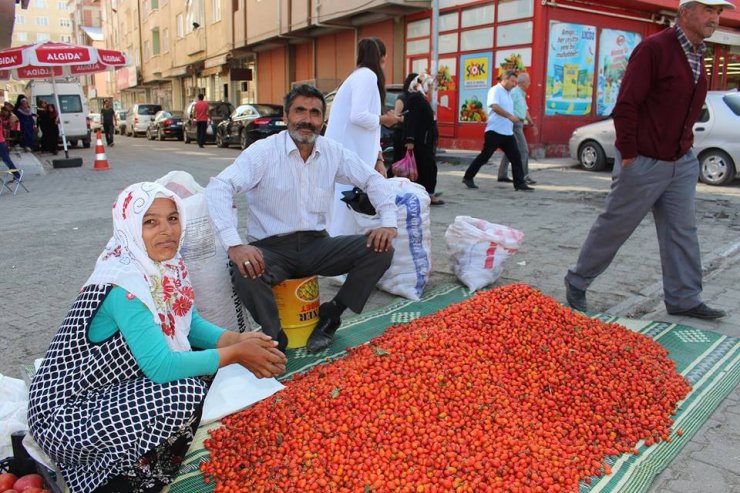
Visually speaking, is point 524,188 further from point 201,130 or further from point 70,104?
point 70,104

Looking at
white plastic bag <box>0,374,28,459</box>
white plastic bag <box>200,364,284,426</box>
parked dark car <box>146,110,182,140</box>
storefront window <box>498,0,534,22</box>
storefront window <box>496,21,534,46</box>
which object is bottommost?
white plastic bag <box>0,374,28,459</box>

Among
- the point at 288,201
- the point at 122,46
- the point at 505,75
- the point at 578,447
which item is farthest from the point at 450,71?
the point at 122,46

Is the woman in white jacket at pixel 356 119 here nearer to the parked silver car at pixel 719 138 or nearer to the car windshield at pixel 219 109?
the parked silver car at pixel 719 138

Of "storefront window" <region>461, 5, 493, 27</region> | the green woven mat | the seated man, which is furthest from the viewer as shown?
"storefront window" <region>461, 5, 493, 27</region>

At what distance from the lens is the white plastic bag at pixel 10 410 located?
252 centimetres

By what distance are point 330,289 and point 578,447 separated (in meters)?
2.89

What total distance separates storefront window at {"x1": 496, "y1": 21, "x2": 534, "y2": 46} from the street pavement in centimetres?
489

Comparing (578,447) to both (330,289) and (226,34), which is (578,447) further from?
(226,34)

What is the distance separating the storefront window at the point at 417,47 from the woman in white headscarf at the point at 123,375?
17.7m

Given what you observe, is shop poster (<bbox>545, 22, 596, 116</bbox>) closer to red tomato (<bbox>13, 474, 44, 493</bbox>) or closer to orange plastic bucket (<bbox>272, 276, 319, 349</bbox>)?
orange plastic bucket (<bbox>272, 276, 319, 349</bbox>)

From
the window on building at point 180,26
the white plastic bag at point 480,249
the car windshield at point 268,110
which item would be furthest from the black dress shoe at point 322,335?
the window on building at point 180,26

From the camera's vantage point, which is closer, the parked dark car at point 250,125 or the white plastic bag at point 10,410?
the white plastic bag at point 10,410

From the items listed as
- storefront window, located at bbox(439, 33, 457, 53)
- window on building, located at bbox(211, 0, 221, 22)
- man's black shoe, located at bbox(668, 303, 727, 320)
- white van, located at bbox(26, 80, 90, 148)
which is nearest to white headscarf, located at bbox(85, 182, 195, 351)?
man's black shoe, located at bbox(668, 303, 727, 320)

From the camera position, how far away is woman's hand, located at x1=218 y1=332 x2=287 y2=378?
2.44 metres
